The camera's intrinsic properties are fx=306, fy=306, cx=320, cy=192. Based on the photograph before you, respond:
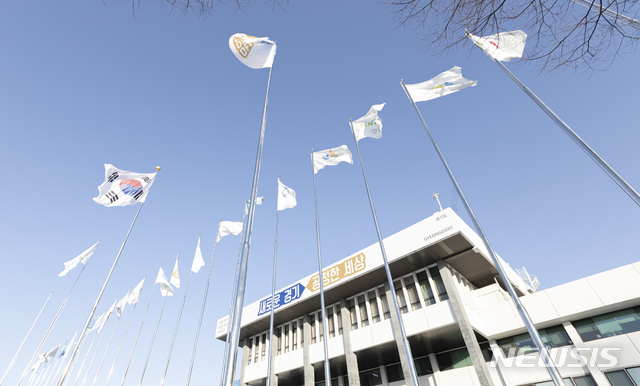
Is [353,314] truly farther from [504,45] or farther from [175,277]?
[504,45]

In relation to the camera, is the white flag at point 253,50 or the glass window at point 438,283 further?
the glass window at point 438,283

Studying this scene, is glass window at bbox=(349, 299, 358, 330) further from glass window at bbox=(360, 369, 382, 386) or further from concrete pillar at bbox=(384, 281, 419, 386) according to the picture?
glass window at bbox=(360, 369, 382, 386)

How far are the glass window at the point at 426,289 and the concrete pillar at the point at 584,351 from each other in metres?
6.82

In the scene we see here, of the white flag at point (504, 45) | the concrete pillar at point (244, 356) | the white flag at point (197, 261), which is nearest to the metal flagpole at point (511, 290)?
the white flag at point (504, 45)

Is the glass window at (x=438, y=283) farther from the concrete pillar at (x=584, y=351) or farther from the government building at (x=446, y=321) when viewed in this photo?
the concrete pillar at (x=584, y=351)

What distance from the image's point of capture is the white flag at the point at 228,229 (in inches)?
796

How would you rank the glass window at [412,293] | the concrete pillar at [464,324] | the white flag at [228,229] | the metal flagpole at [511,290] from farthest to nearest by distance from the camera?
the white flag at [228,229], the glass window at [412,293], the concrete pillar at [464,324], the metal flagpole at [511,290]

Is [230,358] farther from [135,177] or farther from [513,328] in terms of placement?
[513,328]

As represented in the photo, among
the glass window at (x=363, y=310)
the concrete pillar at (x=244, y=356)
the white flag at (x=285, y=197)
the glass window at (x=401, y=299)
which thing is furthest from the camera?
the concrete pillar at (x=244, y=356)

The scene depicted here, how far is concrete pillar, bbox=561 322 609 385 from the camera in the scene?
46.9 feet

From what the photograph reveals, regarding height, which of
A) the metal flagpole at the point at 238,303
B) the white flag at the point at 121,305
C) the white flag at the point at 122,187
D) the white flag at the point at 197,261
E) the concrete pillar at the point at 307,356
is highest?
the white flag at the point at 121,305

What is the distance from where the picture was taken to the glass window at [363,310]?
22.0 metres

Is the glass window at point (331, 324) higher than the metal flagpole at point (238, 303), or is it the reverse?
the glass window at point (331, 324)

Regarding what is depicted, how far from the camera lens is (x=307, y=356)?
76.9ft
